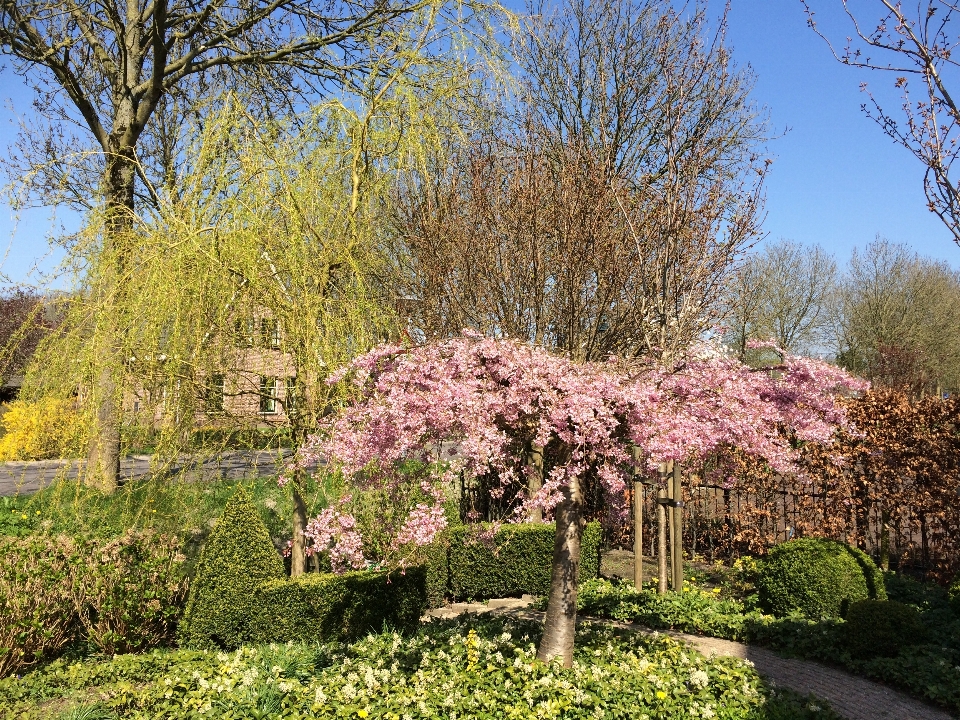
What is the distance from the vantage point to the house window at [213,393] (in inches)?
249

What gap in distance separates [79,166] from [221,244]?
6.28 meters

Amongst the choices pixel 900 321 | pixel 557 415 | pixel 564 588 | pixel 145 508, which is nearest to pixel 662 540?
pixel 564 588

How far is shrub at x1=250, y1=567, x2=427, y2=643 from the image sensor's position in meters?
6.25

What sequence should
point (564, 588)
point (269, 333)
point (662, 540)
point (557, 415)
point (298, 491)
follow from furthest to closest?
point (662, 540) → point (298, 491) → point (269, 333) → point (564, 588) → point (557, 415)

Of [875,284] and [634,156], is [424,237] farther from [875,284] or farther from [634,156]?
[875,284]

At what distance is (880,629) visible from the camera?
611 centimetres

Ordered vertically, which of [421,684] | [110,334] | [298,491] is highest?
[110,334]

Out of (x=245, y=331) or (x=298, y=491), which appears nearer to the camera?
(x=245, y=331)

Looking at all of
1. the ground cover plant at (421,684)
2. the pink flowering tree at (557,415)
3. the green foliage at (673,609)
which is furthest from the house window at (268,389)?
the green foliage at (673,609)

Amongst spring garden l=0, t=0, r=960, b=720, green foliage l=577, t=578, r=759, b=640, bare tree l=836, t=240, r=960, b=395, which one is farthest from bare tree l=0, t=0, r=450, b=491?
bare tree l=836, t=240, r=960, b=395

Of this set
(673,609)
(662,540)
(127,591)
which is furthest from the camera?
(662,540)

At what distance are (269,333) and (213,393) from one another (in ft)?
2.43

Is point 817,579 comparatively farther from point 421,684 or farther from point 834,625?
point 421,684

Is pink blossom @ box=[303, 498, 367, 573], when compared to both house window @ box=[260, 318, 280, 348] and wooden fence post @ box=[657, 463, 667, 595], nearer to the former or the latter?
house window @ box=[260, 318, 280, 348]
